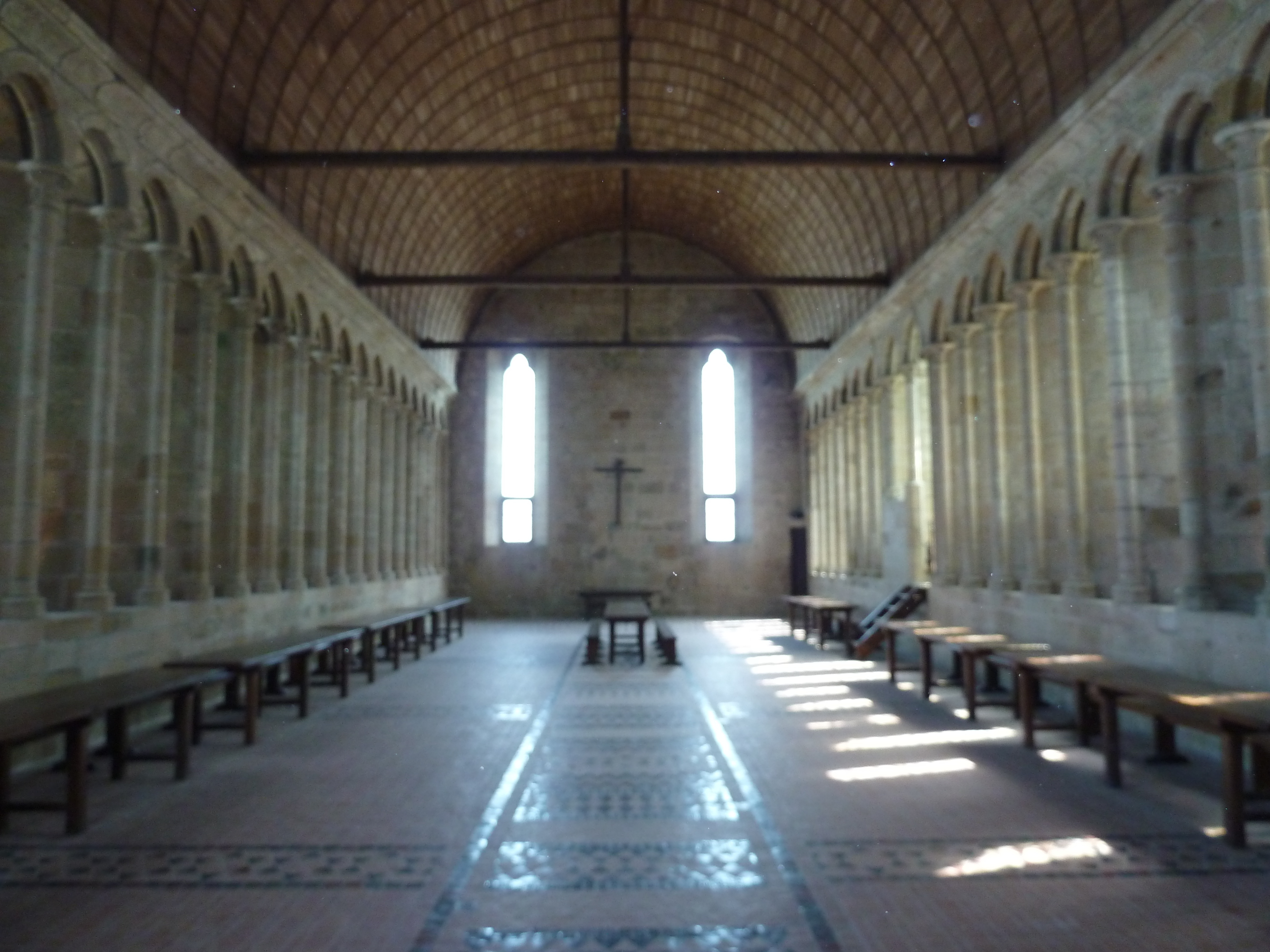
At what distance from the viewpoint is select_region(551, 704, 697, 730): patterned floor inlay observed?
10242 mm

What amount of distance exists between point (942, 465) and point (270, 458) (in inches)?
401

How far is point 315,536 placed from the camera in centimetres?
1639

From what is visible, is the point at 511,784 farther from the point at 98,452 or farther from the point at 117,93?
the point at 117,93

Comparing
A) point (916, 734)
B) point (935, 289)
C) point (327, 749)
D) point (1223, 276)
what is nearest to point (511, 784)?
point (327, 749)

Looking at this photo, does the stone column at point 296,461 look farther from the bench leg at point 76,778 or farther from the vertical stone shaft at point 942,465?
the vertical stone shaft at point 942,465

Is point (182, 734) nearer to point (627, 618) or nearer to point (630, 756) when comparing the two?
point (630, 756)

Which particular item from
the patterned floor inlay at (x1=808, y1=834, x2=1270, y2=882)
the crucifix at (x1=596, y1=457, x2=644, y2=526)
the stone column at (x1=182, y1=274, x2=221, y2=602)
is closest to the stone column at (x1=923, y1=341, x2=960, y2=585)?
the patterned floor inlay at (x1=808, y1=834, x2=1270, y2=882)

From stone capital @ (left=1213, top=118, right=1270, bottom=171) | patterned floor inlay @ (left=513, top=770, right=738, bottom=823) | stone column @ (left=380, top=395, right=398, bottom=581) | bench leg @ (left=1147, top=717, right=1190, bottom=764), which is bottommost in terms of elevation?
patterned floor inlay @ (left=513, top=770, right=738, bottom=823)

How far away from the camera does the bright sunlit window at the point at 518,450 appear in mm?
27641

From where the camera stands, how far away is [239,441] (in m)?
13.0

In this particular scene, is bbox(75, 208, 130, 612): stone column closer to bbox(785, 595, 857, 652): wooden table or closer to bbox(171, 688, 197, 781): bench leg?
bbox(171, 688, 197, 781): bench leg

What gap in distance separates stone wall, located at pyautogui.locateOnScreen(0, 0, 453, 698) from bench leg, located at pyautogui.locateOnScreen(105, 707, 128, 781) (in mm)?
751

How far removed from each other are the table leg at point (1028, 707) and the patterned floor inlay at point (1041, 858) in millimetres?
2804

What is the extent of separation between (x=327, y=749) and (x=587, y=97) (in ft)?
45.1
